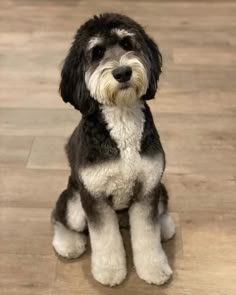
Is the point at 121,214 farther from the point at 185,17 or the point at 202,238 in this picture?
the point at 185,17

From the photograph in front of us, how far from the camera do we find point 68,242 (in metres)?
1.60

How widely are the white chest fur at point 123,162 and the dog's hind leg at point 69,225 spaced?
0.22 meters

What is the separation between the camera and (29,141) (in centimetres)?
218

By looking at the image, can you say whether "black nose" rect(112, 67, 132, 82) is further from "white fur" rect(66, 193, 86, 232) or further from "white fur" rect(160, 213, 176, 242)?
"white fur" rect(160, 213, 176, 242)

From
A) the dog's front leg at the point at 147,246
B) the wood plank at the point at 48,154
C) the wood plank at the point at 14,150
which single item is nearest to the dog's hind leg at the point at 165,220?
the dog's front leg at the point at 147,246

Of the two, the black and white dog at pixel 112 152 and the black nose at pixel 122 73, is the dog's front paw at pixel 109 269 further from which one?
the black nose at pixel 122 73

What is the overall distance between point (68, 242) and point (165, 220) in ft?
1.20

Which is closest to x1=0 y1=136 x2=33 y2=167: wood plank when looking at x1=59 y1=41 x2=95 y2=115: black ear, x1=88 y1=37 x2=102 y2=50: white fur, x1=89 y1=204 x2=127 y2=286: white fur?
x1=89 y1=204 x2=127 y2=286: white fur

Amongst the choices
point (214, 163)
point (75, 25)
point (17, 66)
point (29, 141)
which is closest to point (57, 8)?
point (75, 25)

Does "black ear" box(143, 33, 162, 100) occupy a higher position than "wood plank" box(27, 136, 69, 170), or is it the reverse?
"black ear" box(143, 33, 162, 100)

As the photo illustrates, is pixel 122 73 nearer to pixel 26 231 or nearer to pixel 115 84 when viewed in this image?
pixel 115 84

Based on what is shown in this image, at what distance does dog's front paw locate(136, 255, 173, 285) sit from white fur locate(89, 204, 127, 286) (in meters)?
0.06

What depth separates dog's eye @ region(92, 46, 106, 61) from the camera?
1207mm

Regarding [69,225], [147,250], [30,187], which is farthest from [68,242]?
[30,187]
